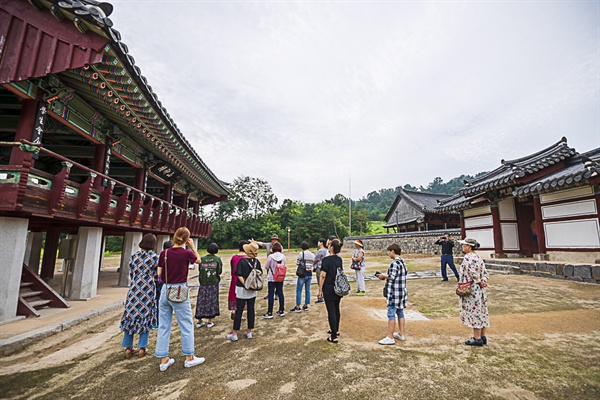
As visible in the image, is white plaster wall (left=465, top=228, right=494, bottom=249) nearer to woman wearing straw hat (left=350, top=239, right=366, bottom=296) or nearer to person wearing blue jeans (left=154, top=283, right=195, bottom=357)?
woman wearing straw hat (left=350, top=239, right=366, bottom=296)

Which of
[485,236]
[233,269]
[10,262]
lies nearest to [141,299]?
[233,269]

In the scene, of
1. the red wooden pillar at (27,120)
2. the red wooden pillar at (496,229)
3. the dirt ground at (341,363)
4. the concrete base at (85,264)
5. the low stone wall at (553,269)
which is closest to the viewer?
the dirt ground at (341,363)

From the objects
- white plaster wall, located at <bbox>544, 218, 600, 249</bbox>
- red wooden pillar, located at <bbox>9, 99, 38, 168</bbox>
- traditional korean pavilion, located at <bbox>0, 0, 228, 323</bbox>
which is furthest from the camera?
white plaster wall, located at <bbox>544, 218, 600, 249</bbox>

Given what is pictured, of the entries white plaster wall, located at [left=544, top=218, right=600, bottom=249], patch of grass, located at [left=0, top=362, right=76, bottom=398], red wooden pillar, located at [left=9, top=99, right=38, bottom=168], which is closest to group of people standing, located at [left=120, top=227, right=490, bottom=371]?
patch of grass, located at [left=0, top=362, right=76, bottom=398]

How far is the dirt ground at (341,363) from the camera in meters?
2.82

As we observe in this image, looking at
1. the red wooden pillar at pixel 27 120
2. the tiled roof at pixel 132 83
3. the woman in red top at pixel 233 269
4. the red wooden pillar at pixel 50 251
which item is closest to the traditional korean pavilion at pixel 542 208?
the woman in red top at pixel 233 269

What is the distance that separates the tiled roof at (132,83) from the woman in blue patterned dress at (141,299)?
3646 mm

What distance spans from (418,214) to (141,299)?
28.3 metres

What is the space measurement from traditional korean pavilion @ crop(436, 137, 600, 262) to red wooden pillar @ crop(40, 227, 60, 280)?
1740cm

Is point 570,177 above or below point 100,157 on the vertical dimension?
below

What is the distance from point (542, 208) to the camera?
33.9 feet

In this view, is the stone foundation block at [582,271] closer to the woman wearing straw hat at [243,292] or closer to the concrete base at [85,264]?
the woman wearing straw hat at [243,292]

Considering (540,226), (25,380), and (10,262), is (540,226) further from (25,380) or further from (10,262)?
(10,262)

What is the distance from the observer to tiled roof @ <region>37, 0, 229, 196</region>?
4.32 meters
